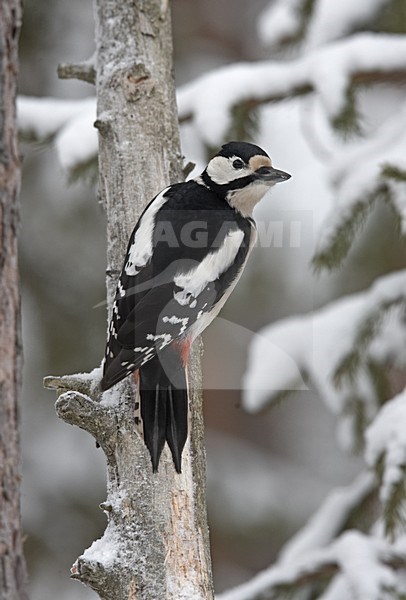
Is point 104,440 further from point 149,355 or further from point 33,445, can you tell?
point 33,445

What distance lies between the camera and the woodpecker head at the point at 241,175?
2541 mm

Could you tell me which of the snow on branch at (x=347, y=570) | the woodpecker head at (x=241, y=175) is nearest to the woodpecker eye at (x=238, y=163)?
the woodpecker head at (x=241, y=175)

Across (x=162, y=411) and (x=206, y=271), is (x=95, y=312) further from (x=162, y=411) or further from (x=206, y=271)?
(x=162, y=411)

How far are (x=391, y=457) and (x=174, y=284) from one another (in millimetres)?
785

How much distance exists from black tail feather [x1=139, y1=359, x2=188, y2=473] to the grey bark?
3cm

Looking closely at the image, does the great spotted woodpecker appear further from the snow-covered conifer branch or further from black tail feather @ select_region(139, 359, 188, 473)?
the snow-covered conifer branch

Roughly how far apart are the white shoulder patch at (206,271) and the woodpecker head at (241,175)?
0.16 metres

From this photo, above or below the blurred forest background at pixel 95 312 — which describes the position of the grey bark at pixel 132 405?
below

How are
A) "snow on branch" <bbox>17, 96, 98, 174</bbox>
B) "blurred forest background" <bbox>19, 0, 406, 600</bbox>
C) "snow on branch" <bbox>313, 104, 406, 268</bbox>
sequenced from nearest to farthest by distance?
"snow on branch" <bbox>313, 104, 406, 268</bbox> < "snow on branch" <bbox>17, 96, 98, 174</bbox> < "blurred forest background" <bbox>19, 0, 406, 600</bbox>

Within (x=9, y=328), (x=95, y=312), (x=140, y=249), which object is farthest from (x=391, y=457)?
(x=95, y=312)

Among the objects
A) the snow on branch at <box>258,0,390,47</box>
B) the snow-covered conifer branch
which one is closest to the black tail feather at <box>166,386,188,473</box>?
the snow-covered conifer branch

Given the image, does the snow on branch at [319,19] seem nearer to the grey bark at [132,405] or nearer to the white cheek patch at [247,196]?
the grey bark at [132,405]

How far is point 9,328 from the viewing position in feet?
8.54

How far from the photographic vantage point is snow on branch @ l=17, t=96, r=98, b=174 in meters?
3.42
